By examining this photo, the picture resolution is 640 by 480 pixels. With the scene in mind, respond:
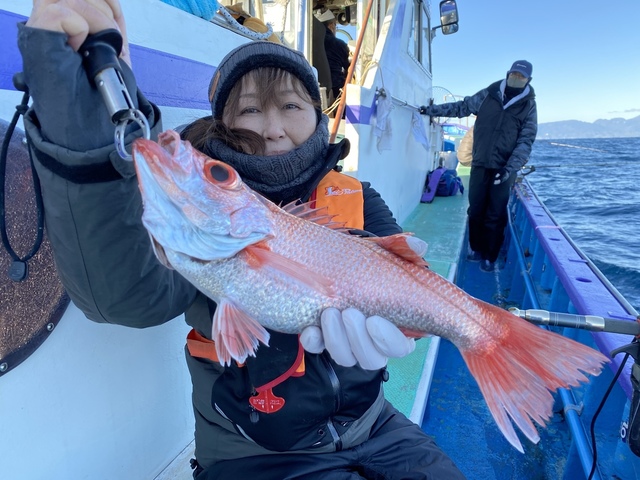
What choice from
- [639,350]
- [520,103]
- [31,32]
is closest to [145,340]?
[31,32]

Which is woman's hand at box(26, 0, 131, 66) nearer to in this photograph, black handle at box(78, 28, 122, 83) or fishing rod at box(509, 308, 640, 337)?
black handle at box(78, 28, 122, 83)

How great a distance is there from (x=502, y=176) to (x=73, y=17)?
261 inches

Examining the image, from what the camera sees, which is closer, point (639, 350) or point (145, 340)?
point (639, 350)

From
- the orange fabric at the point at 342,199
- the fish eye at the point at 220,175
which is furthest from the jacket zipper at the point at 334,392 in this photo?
the fish eye at the point at 220,175

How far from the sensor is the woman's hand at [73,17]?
101cm

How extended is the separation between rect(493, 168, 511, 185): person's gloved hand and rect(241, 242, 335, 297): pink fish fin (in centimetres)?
596

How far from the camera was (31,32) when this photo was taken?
1002mm

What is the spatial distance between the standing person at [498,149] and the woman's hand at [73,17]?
6393 mm

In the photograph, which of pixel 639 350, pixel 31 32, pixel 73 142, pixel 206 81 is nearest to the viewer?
pixel 31 32

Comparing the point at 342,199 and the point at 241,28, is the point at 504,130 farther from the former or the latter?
the point at 342,199

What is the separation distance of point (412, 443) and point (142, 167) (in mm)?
1569

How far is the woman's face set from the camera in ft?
6.33

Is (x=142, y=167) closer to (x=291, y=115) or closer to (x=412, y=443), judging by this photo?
(x=291, y=115)

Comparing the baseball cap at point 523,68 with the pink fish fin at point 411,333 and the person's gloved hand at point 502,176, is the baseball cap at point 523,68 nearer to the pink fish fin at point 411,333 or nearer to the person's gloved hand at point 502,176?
the person's gloved hand at point 502,176
